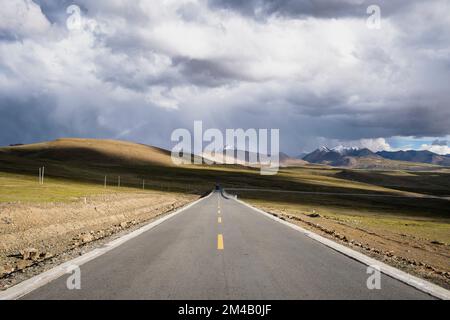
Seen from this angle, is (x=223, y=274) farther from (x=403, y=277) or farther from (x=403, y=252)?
(x=403, y=252)

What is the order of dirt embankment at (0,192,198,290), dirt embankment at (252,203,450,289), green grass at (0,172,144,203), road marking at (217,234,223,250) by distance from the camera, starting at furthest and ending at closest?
green grass at (0,172,144,203) < road marking at (217,234,223,250) < dirt embankment at (0,192,198,290) < dirt embankment at (252,203,450,289)

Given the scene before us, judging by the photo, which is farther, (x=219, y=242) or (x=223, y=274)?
(x=219, y=242)

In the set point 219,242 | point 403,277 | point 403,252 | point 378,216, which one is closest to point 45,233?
point 219,242

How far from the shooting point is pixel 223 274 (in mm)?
9234

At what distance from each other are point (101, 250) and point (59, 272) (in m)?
3.18

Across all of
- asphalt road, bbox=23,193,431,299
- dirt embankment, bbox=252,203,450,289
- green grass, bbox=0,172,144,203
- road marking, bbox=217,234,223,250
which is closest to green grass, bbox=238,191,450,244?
dirt embankment, bbox=252,203,450,289

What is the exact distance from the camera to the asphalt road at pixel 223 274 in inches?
303

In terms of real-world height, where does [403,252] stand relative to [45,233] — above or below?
below

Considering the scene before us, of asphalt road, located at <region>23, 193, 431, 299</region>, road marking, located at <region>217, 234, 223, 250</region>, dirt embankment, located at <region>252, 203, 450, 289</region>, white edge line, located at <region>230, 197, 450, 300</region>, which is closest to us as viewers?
asphalt road, located at <region>23, 193, 431, 299</region>

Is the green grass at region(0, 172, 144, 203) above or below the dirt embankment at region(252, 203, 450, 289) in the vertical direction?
above

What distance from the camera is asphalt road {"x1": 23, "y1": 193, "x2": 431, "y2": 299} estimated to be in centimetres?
769

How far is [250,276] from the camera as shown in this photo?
9.10 meters

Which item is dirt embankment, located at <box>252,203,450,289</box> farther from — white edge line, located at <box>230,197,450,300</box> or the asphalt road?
the asphalt road

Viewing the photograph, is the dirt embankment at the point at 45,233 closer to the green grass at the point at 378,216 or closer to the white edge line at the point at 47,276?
the white edge line at the point at 47,276
